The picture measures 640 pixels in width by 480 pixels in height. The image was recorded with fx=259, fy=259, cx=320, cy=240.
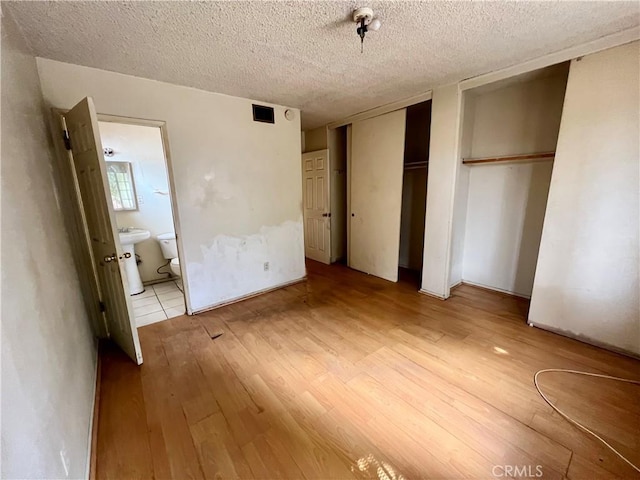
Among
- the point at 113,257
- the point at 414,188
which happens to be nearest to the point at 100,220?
the point at 113,257

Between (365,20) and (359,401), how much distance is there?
2.32 m

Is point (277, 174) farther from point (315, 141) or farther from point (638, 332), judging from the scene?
point (638, 332)

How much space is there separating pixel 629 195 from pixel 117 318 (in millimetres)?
4017

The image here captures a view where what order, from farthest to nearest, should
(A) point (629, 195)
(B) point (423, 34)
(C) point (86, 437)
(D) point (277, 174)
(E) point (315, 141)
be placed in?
1. (E) point (315, 141)
2. (D) point (277, 174)
3. (A) point (629, 195)
4. (B) point (423, 34)
5. (C) point (86, 437)

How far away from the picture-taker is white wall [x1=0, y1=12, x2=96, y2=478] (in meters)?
0.79

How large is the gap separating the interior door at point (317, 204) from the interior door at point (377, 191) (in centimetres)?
52

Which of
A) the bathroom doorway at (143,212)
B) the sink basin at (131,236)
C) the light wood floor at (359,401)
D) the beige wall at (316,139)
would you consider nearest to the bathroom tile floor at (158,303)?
the bathroom doorway at (143,212)

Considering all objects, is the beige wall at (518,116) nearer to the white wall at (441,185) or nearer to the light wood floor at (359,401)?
the white wall at (441,185)

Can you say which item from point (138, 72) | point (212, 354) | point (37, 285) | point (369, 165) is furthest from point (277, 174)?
point (37, 285)

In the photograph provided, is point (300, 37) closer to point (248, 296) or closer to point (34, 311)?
point (34, 311)

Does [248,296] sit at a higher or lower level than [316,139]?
lower

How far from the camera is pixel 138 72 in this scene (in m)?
2.16

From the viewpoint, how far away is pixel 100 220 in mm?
1915

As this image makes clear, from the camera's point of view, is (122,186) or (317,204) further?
(317,204)
